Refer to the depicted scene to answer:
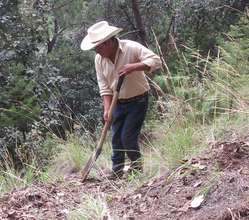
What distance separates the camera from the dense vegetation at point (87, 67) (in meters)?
6.75

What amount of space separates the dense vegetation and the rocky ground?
876 millimetres

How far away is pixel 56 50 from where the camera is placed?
16234 millimetres

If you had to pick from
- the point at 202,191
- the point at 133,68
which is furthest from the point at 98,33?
the point at 202,191

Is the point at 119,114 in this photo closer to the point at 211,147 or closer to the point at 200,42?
the point at 211,147

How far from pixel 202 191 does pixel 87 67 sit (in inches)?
493

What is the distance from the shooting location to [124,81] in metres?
5.73

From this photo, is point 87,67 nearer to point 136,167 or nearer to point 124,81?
point 124,81

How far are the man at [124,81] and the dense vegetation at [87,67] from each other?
32 cm

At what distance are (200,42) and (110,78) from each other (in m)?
8.88

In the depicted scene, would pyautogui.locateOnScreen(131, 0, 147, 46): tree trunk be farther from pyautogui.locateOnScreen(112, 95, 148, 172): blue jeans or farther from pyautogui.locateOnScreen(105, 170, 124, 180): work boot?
pyautogui.locateOnScreen(105, 170, 124, 180): work boot

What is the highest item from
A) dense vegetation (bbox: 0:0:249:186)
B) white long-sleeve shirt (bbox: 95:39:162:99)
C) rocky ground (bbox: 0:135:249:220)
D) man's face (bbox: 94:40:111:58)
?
man's face (bbox: 94:40:111:58)

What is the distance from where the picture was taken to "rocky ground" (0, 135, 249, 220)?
3.58 meters

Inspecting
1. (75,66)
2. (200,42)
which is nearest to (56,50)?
A: (75,66)

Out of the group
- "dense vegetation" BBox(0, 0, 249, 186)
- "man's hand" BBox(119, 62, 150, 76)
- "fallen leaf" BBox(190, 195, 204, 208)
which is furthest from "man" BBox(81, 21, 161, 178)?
"fallen leaf" BBox(190, 195, 204, 208)
